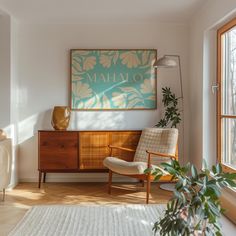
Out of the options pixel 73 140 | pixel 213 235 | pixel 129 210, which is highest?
pixel 73 140

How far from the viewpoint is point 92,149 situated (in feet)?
15.5

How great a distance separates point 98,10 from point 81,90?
117 cm

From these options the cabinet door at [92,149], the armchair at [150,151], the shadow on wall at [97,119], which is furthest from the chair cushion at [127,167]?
the shadow on wall at [97,119]

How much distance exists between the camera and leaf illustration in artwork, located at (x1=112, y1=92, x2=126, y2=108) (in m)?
5.04

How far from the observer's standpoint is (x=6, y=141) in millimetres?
4262

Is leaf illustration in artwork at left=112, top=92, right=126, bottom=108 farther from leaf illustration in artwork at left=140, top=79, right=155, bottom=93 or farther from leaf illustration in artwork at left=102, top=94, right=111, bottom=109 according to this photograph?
leaf illustration in artwork at left=140, top=79, right=155, bottom=93

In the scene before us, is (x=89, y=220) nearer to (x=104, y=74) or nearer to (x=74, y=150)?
(x=74, y=150)

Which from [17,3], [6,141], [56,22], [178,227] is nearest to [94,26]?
[56,22]

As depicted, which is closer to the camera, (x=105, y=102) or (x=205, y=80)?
(x=205, y=80)

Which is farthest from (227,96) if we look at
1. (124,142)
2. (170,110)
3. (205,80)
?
(124,142)

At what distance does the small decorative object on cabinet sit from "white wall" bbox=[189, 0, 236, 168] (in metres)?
1.79

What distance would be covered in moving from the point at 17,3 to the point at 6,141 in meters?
1.67

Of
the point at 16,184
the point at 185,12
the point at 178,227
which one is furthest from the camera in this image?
the point at 16,184

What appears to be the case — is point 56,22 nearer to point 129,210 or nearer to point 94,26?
point 94,26
